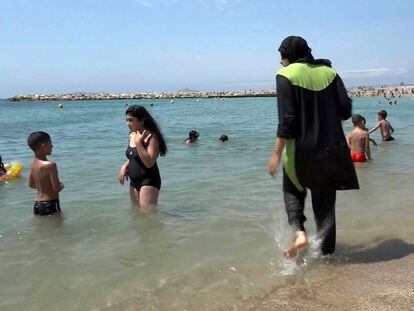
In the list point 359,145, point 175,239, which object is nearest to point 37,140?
point 175,239

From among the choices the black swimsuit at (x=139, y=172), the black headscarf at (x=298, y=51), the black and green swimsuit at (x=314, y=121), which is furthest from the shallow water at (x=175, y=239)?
the black headscarf at (x=298, y=51)

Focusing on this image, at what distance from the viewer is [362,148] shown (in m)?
9.62

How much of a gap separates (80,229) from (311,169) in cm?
302

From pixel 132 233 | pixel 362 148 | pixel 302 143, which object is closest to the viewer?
pixel 302 143

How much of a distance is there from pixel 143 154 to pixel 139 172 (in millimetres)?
280

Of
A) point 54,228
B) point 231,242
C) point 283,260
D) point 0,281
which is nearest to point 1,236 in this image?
point 54,228

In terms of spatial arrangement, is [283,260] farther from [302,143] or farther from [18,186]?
[18,186]

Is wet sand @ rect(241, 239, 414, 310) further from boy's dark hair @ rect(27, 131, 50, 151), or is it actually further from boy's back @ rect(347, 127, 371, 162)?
boy's back @ rect(347, 127, 371, 162)

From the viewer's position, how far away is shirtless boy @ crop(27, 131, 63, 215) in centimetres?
515

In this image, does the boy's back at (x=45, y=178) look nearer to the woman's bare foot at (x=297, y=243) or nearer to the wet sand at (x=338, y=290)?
the wet sand at (x=338, y=290)

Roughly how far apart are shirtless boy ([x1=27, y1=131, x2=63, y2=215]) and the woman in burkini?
793mm

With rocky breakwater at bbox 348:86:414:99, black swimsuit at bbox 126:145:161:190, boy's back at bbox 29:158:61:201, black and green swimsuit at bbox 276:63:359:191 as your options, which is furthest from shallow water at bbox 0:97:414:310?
rocky breakwater at bbox 348:86:414:99

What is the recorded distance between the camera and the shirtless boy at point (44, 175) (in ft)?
16.9

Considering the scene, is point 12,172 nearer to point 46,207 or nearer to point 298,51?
point 46,207
